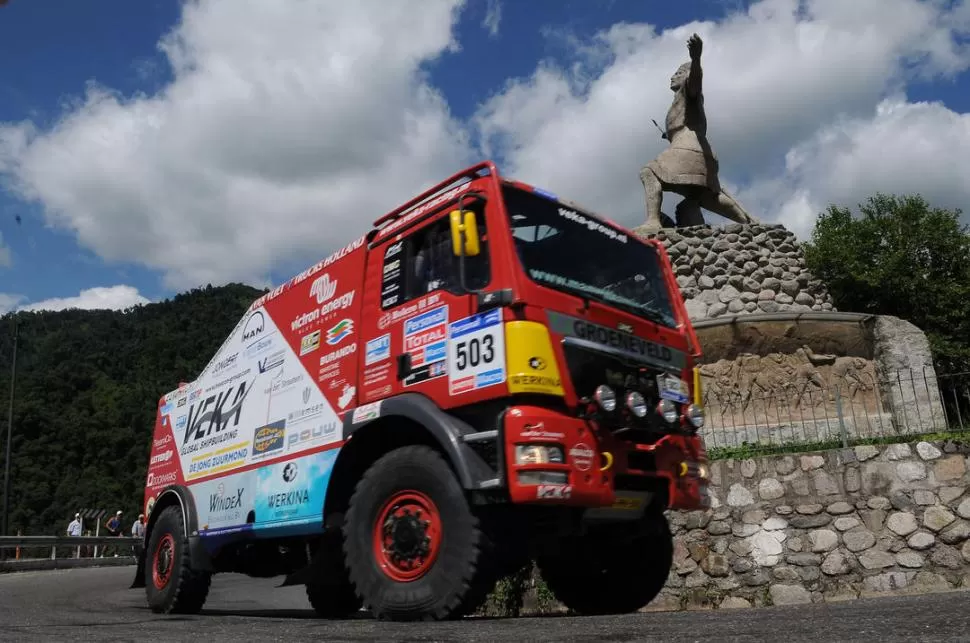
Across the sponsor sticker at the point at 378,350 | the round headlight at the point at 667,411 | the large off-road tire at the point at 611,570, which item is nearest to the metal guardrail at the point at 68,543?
the large off-road tire at the point at 611,570

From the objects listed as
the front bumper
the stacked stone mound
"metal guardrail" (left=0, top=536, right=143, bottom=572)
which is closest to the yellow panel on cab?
the front bumper

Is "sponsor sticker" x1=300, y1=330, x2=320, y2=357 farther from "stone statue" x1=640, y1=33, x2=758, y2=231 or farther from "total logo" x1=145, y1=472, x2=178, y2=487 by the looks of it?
→ "stone statue" x1=640, y1=33, x2=758, y2=231

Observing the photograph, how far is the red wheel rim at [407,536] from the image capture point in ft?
16.1

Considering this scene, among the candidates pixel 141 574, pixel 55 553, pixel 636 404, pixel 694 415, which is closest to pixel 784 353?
pixel 694 415

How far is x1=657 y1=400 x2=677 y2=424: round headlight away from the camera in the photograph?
17.5ft

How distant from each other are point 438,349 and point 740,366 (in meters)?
8.02

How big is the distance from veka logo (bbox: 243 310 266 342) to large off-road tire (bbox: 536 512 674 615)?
3.30m

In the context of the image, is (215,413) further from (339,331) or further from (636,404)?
(636,404)

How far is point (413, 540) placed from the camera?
497 cm

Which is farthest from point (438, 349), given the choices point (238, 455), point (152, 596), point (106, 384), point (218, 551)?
point (106, 384)

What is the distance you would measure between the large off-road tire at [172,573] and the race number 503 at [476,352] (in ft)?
13.4

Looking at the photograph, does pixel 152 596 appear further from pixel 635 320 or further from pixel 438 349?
pixel 635 320

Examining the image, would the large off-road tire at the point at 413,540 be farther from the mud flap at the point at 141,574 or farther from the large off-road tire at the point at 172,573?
the mud flap at the point at 141,574

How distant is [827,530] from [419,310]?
18.1 ft
